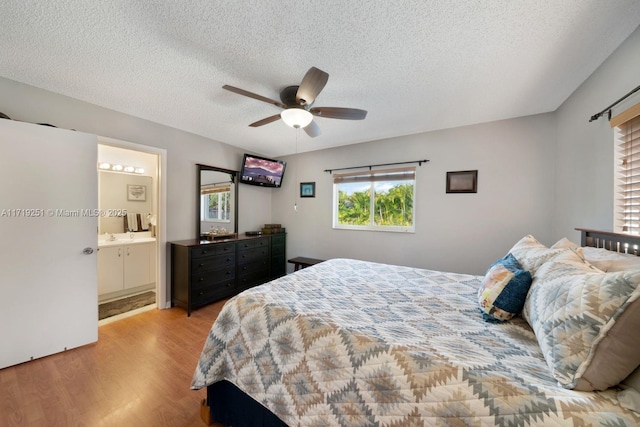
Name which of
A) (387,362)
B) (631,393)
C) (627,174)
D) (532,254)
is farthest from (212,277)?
(627,174)

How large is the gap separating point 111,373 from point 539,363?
2.80m

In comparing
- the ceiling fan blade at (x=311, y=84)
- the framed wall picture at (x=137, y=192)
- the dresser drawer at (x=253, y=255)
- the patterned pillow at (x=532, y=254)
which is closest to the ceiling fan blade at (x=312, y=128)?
the ceiling fan blade at (x=311, y=84)

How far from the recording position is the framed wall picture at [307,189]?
4.25 metres

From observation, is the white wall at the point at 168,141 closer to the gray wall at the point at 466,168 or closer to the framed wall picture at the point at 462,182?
the gray wall at the point at 466,168

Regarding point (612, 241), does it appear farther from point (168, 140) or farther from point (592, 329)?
point (168, 140)

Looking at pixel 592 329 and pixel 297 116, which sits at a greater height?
pixel 297 116

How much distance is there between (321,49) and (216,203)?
9.50 feet

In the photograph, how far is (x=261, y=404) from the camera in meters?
1.23

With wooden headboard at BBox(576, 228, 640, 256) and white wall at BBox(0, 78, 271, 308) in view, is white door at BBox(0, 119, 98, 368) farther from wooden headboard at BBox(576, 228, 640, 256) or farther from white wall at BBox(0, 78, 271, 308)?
wooden headboard at BBox(576, 228, 640, 256)

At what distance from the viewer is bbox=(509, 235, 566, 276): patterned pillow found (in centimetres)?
132

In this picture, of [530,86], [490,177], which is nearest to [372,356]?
[530,86]

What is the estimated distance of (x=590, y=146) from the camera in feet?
6.42

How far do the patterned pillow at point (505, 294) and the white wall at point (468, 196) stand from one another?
72.7 inches

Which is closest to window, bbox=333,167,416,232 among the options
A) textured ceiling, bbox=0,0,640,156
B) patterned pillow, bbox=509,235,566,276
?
textured ceiling, bbox=0,0,640,156
